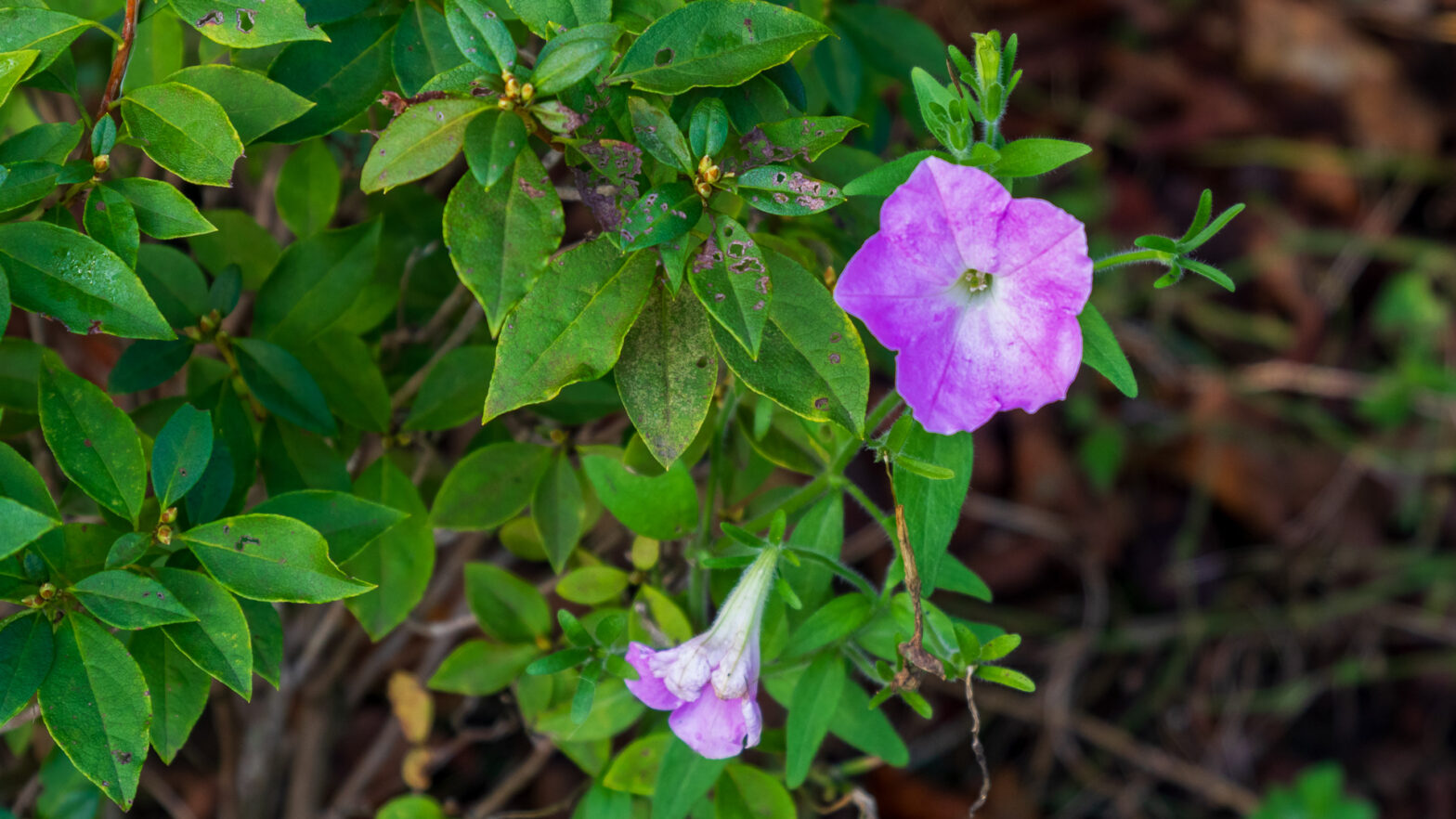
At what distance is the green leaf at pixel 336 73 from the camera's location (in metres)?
1.19

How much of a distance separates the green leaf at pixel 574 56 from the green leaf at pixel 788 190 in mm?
187

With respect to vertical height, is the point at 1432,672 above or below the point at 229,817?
below

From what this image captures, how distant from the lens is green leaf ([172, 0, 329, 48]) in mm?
1073

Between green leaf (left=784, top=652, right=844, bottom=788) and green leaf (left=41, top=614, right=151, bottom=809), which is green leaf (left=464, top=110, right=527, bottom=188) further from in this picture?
green leaf (left=784, top=652, right=844, bottom=788)

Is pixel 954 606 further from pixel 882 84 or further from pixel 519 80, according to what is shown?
pixel 519 80

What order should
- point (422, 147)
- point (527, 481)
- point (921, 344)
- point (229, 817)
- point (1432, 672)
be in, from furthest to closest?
point (1432, 672), point (229, 817), point (527, 481), point (921, 344), point (422, 147)

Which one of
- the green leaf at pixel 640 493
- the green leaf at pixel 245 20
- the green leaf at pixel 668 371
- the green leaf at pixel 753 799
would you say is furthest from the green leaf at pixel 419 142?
the green leaf at pixel 753 799

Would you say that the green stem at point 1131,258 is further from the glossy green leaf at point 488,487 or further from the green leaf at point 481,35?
the glossy green leaf at point 488,487

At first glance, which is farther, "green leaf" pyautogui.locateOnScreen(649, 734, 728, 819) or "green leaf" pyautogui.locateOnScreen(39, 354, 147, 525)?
"green leaf" pyautogui.locateOnScreen(649, 734, 728, 819)

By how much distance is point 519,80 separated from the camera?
1070 mm

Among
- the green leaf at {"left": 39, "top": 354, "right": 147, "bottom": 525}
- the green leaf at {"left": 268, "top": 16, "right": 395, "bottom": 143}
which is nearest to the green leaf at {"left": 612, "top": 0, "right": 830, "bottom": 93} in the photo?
the green leaf at {"left": 268, "top": 16, "right": 395, "bottom": 143}

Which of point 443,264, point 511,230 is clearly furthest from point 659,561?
point 511,230

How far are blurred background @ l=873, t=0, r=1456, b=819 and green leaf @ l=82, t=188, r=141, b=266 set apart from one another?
2165mm

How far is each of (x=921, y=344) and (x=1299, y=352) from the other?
277cm
